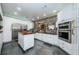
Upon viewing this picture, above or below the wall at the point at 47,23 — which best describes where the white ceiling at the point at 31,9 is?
above

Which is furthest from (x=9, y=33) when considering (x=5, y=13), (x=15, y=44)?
(x=5, y=13)

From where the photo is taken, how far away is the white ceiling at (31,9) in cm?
120

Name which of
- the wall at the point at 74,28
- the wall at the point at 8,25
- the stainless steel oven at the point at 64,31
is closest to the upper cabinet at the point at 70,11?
the wall at the point at 74,28

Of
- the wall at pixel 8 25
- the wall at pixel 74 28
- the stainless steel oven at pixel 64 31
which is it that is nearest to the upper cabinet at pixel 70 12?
the wall at pixel 74 28

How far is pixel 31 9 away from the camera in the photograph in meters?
1.29

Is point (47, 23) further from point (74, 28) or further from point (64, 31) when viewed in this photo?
point (74, 28)

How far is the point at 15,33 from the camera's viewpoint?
53.2 inches

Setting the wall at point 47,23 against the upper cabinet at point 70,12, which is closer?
the upper cabinet at point 70,12

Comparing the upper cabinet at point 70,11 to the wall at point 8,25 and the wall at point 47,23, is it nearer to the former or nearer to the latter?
the wall at point 47,23

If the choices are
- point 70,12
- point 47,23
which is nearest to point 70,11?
point 70,12

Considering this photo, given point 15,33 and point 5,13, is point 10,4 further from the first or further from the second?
point 15,33

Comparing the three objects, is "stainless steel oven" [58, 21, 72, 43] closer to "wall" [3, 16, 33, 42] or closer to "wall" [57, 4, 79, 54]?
"wall" [57, 4, 79, 54]

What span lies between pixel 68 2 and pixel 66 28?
49cm

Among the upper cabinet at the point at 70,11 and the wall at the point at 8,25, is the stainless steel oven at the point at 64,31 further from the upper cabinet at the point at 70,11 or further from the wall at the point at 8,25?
the wall at the point at 8,25
